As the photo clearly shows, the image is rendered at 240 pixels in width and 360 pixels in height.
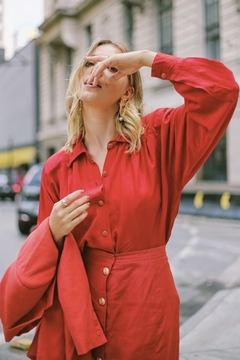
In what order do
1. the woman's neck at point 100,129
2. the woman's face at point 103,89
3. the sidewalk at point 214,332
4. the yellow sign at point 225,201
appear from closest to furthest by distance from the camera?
1. the woman's face at point 103,89
2. the woman's neck at point 100,129
3. the sidewalk at point 214,332
4. the yellow sign at point 225,201

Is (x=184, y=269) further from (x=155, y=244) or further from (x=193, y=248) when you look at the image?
(x=155, y=244)

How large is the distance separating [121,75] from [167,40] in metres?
18.0

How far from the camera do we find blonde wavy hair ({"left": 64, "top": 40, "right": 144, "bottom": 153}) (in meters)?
1.75

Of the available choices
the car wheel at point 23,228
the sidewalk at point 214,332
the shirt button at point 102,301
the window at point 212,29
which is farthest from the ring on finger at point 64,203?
the window at point 212,29

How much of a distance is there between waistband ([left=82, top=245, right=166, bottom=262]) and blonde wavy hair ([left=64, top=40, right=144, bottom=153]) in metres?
0.37

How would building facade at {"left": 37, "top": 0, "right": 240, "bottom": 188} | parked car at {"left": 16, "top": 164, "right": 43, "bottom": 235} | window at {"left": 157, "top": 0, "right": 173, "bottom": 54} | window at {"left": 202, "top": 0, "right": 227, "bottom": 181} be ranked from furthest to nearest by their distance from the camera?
window at {"left": 157, "top": 0, "right": 173, "bottom": 54} < window at {"left": 202, "top": 0, "right": 227, "bottom": 181} < building facade at {"left": 37, "top": 0, "right": 240, "bottom": 188} < parked car at {"left": 16, "top": 164, "right": 43, "bottom": 235}

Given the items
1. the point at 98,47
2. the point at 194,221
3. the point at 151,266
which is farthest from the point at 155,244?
the point at 194,221

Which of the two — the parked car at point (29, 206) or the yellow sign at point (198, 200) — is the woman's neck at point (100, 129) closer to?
the parked car at point (29, 206)

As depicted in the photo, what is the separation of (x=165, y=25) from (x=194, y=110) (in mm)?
18336

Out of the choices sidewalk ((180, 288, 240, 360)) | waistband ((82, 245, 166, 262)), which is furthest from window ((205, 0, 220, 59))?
waistband ((82, 245, 166, 262))

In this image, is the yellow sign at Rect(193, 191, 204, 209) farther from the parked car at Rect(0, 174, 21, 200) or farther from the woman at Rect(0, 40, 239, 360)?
the parked car at Rect(0, 174, 21, 200)

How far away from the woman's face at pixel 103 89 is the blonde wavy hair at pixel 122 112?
0.08ft

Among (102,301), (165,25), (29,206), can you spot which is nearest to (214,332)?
(102,301)

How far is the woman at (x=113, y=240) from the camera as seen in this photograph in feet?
5.29
